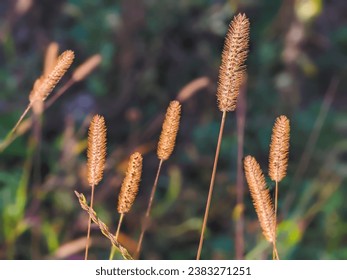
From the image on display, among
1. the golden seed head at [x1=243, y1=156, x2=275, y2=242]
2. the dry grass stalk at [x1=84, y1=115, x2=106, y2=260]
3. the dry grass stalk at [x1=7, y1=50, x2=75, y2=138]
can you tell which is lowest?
the golden seed head at [x1=243, y1=156, x2=275, y2=242]

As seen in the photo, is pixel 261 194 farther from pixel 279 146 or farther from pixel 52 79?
pixel 52 79

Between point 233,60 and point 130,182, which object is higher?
point 233,60

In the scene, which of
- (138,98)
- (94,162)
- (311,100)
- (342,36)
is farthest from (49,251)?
(342,36)

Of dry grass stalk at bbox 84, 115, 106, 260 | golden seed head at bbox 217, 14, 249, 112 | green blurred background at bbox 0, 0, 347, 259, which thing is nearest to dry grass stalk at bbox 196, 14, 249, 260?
golden seed head at bbox 217, 14, 249, 112

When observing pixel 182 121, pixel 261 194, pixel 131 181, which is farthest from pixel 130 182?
pixel 182 121

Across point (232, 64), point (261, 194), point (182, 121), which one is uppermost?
point (182, 121)

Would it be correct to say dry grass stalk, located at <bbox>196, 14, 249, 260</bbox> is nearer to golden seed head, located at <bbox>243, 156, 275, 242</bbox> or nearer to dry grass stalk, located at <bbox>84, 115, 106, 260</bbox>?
golden seed head, located at <bbox>243, 156, 275, 242</bbox>

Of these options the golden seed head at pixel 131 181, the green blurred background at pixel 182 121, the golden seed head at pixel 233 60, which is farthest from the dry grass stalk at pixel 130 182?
the green blurred background at pixel 182 121
